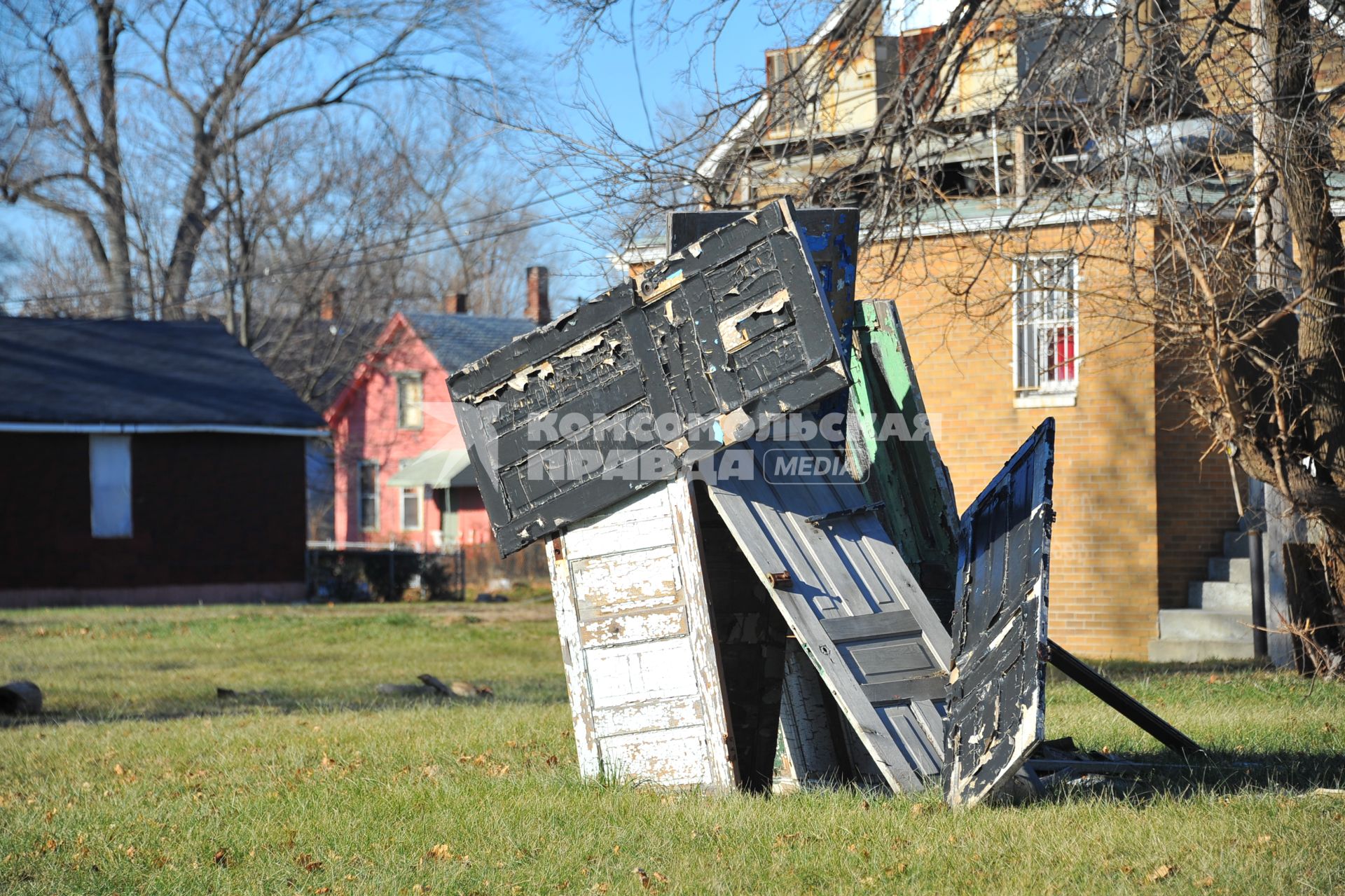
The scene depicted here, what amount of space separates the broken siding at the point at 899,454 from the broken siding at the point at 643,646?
145cm

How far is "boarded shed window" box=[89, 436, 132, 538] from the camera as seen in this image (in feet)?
77.7

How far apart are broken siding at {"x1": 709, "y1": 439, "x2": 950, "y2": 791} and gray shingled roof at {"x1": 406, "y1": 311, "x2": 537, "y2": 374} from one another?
3111 cm

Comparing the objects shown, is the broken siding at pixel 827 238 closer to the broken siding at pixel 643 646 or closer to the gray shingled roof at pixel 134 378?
the broken siding at pixel 643 646

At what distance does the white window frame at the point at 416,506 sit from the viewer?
38.0 meters

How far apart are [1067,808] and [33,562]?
71.3 ft

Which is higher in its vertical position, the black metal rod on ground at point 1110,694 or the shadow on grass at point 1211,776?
the black metal rod on ground at point 1110,694

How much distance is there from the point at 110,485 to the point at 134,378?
2.34 metres

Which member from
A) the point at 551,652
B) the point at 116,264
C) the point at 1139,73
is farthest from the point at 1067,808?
the point at 116,264

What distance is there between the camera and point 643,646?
6262mm

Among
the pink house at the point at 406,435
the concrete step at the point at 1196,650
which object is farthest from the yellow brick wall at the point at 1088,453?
the pink house at the point at 406,435

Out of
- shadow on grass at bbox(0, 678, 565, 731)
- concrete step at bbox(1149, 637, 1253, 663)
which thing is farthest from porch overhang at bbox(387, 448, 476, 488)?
shadow on grass at bbox(0, 678, 565, 731)

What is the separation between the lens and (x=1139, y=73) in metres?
9.53

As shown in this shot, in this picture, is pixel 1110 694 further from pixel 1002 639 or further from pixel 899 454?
pixel 899 454

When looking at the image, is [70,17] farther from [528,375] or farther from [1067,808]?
[1067,808]
